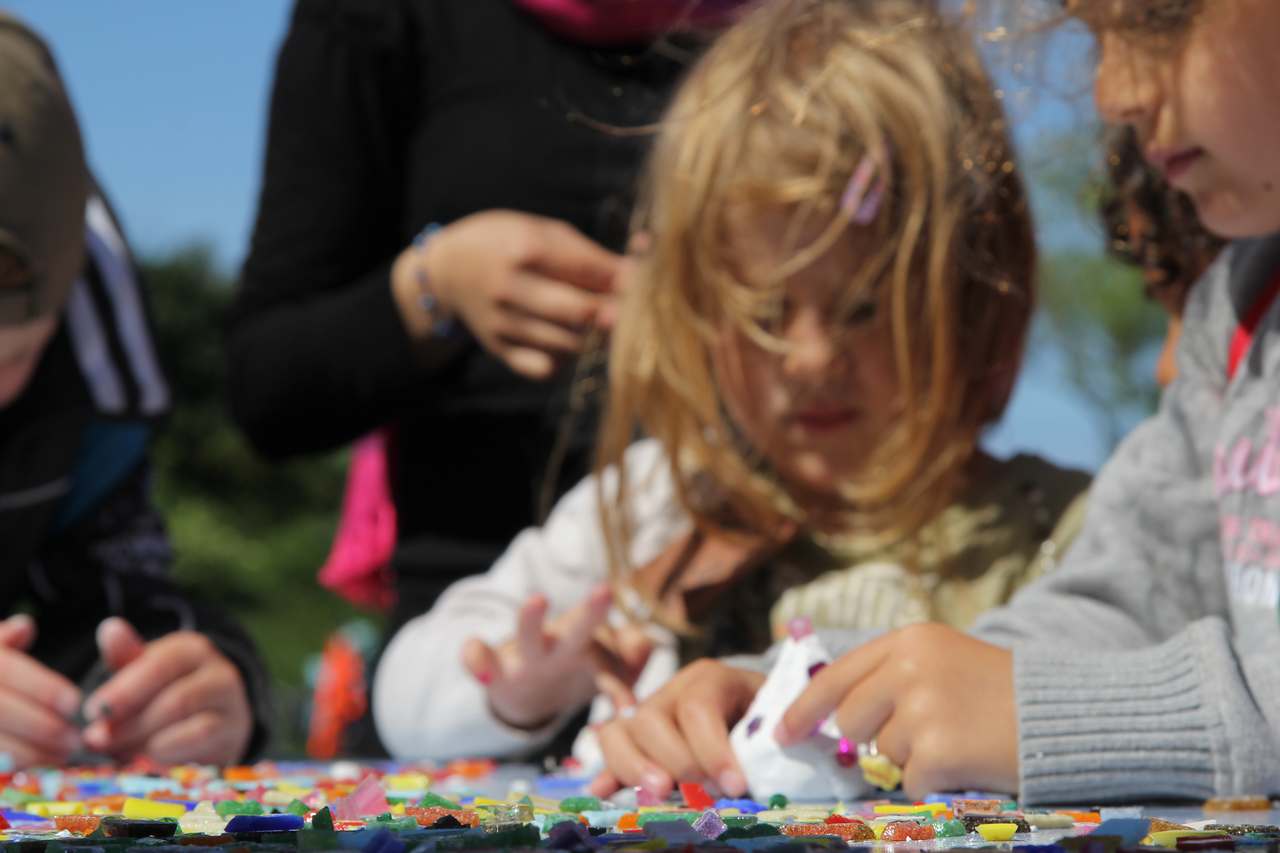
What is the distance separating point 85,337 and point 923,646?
1178 millimetres

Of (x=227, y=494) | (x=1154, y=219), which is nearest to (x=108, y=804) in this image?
(x=1154, y=219)

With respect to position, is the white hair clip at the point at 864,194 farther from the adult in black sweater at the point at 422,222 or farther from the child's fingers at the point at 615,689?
the child's fingers at the point at 615,689

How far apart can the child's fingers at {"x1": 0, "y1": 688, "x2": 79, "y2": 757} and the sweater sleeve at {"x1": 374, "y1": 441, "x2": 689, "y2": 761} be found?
0.39 metres

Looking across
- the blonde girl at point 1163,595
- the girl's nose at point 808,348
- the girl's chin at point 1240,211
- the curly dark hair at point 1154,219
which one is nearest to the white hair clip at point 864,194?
the girl's nose at point 808,348

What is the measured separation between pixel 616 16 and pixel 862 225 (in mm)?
475

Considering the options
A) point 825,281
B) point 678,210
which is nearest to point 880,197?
point 825,281

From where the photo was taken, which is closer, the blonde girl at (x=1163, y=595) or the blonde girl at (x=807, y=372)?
the blonde girl at (x=1163, y=595)

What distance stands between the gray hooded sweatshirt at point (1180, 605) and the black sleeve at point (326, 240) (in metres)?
0.82

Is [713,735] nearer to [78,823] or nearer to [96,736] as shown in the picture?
[78,823]

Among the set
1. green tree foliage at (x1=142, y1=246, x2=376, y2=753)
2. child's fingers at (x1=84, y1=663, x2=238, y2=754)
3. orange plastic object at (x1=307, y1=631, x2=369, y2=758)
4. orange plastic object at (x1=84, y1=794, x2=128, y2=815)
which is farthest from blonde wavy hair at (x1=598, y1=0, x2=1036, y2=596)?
green tree foliage at (x1=142, y1=246, x2=376, y2=753)

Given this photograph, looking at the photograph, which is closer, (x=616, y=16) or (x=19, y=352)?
(x=19, y=352)

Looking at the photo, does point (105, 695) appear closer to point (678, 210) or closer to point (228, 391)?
point (228, 391)

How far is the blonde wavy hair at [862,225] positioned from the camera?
58.2 inches

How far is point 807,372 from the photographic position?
1.48 meters
